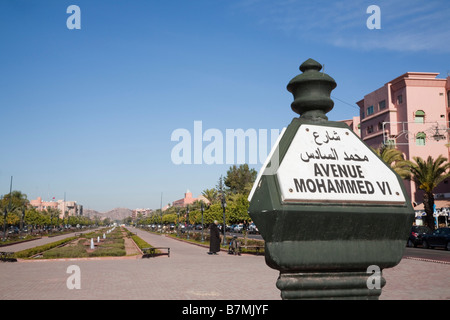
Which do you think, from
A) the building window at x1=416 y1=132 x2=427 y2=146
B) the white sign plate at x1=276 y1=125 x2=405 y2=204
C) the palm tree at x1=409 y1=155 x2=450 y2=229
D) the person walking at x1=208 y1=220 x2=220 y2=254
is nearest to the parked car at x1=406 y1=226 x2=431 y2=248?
the palm tree at x1=409 y1=155 x2=450 y2=229

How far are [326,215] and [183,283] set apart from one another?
10.2 metres

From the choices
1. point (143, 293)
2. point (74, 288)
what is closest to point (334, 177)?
point (143, 293)

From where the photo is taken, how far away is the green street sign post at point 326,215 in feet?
5.79

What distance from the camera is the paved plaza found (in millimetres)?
9289

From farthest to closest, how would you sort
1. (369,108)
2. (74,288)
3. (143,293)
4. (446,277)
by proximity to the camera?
(369,108) < (446,277) < (74,288) < (143,293)

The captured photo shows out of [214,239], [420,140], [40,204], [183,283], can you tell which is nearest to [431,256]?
[214,239]

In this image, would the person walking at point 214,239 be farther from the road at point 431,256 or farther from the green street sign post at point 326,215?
the green street sign post at point 326,215

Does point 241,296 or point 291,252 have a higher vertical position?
point 291,252

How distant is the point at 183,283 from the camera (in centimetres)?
1134

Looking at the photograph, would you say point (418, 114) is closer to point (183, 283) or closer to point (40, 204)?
point (183, 283)

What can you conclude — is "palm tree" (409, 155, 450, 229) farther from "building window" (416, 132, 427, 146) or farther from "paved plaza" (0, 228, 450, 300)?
"paved plaza" (0, 228, 450, 300)

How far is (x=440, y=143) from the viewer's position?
138 feet
